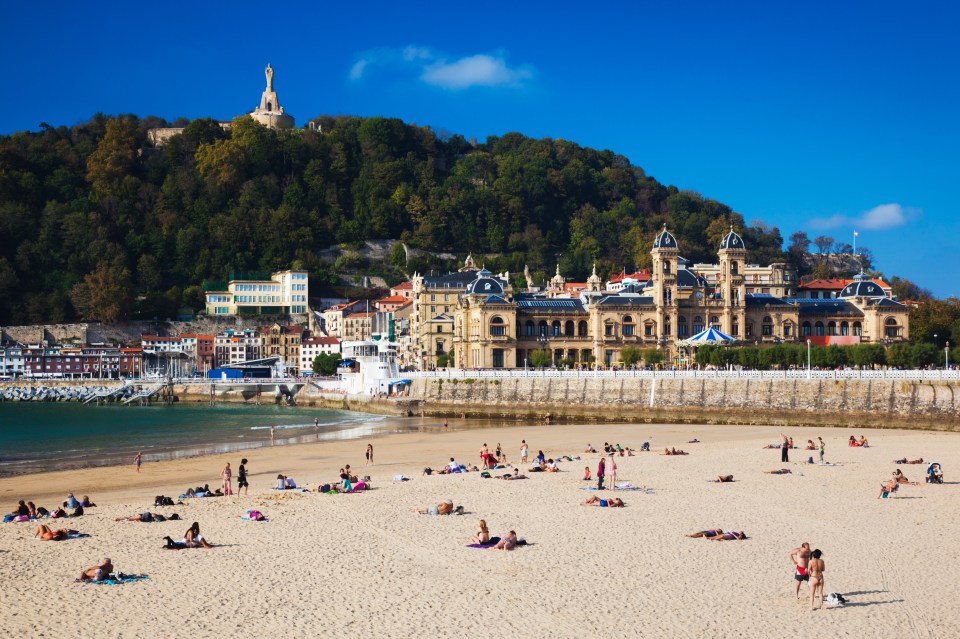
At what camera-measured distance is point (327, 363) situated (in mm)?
85562

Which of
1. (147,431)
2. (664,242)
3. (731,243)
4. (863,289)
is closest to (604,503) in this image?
(147,431)

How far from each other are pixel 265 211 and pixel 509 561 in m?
102

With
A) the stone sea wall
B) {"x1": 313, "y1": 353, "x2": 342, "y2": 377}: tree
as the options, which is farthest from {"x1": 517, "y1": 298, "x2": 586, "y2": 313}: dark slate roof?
{"x1": 313, "y1": 353, "x2": 342, "y2": 377}: tree

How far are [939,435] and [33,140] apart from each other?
112 m

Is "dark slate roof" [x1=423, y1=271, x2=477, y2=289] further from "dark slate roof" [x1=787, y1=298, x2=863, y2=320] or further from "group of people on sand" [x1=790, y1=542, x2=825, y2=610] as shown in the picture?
"group of people on sand" [x1=790, y1=542, x2=825, y2=610]

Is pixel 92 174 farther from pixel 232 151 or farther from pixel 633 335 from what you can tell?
pixel 633 335

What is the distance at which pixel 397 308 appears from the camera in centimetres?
9812

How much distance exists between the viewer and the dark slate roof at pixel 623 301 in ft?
223

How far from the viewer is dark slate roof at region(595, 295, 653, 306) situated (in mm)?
68062

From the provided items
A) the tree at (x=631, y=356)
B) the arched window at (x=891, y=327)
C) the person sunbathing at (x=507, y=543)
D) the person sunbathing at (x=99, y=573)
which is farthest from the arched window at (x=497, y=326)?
the person sunbathing at (x=99, y=573)

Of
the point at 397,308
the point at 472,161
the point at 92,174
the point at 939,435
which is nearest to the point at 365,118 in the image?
the point at 472,161

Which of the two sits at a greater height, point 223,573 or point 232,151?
point 232,151

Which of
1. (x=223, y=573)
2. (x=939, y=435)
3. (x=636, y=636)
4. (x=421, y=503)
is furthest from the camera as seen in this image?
(x=939, y=435)

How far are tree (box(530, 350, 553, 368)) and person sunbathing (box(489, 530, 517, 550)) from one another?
4850 cm
